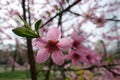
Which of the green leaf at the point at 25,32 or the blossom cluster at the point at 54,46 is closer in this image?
the green leaf at the point at 25,32

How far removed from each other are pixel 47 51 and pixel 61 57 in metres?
0.08

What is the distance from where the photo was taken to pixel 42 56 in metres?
1.30

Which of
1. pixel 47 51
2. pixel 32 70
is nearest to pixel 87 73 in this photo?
pixel 32 70

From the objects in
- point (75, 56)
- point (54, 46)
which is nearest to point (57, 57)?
point (54, 46)

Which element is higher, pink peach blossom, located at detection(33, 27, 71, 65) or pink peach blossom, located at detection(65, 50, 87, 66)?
pink peach blossom, located at detection(33, 27, 71, 65)

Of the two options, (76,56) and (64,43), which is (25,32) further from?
(76,56)

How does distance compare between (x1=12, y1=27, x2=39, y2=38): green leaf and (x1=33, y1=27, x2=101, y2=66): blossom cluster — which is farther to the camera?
(x1=33, y1=27, x2=101, y2=66): blossom cluster

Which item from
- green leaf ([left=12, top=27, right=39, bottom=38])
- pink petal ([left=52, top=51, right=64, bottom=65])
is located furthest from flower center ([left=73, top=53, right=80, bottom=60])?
green leaf ([left=12, top=27, right=39, bottom=38])

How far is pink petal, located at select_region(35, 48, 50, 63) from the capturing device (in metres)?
1.28

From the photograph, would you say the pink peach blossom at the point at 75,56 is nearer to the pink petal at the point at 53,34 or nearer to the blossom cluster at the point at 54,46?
the blossom cluster at the point at 54,46

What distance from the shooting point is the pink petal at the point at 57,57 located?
1.29 meters

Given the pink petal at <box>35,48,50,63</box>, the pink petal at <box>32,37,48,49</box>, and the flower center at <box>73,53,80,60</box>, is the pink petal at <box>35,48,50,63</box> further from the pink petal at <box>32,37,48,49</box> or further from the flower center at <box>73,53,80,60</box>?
the flower center at <box>73,53,80,60</box>

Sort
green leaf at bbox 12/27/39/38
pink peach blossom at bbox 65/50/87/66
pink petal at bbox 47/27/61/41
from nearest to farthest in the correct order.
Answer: green leaf at bbox 12/27/39/38 < pink petal at bbox 47/27/61/41 < pink peach blossom at bbox 65/50/87/66

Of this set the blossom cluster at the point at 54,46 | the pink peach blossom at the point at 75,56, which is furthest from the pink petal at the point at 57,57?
the pink peach blossom at the point at 75,56
